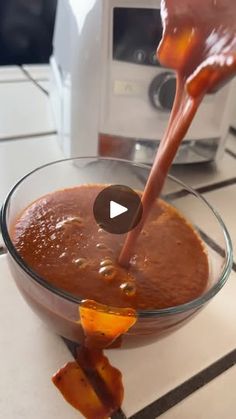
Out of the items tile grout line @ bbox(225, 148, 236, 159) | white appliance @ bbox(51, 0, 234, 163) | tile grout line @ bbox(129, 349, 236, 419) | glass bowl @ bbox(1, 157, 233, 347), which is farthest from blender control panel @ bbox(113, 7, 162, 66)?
tile grout line @ bbox(129, 349, 236, 419)

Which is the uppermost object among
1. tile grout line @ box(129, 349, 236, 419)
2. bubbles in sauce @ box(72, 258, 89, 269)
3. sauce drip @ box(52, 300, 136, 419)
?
bubbles in sauce @ box(72, 258, 89, 269)

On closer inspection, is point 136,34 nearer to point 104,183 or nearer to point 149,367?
point 104,183

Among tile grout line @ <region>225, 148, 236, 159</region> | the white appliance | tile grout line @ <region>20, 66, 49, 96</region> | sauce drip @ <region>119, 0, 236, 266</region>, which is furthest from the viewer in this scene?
tile grout line @ <region>20, 66, 49, 96</region>

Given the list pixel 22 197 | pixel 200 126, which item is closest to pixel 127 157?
pixel 200 126
